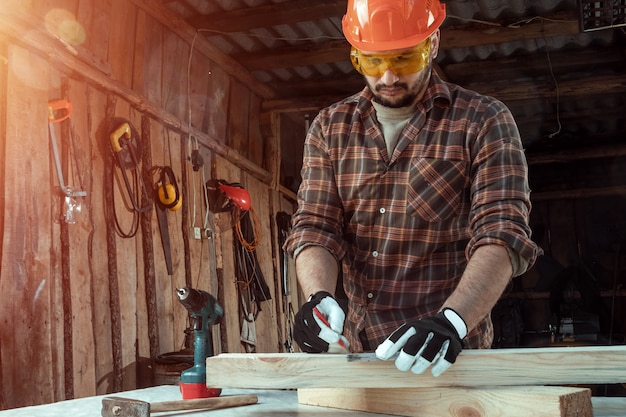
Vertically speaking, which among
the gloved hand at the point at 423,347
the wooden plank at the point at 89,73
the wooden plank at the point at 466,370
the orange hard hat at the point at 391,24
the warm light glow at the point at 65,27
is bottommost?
the wooden plank at the point at 466,370

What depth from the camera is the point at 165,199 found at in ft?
20.7

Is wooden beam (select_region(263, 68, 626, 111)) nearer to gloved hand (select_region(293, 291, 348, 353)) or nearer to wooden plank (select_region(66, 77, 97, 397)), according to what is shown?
wooden plank (select_region(66, 77, 97, 397))

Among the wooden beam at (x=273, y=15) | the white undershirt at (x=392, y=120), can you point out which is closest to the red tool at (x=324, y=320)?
the white undershirt at (x=392, y=120)

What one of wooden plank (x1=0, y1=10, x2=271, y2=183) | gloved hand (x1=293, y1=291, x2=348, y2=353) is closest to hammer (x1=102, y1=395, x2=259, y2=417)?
gloved hand (x1=293, y1=291, x2=348, y2=353)

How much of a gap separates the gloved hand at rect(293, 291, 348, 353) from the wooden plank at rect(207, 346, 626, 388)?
54 mm

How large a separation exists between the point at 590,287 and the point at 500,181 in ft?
28.7

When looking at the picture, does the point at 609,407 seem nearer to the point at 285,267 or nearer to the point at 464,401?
the point at 464,401

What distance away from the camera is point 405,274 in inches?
109

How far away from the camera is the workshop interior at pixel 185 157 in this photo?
190 inches

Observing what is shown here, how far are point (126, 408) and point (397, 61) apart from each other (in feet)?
4.97

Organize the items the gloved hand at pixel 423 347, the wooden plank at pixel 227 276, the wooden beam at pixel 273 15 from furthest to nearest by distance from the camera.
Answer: the wooden plank at pixel 227 276 → the wooden beam at pixel 273 15 → the gloved hand at pixel 423 347

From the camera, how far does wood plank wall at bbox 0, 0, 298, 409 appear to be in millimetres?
4730

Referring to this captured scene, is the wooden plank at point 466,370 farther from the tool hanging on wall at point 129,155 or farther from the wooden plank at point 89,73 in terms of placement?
the tool hanging on wall at point 129,155

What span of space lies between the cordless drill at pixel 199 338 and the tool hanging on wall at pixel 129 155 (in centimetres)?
293
